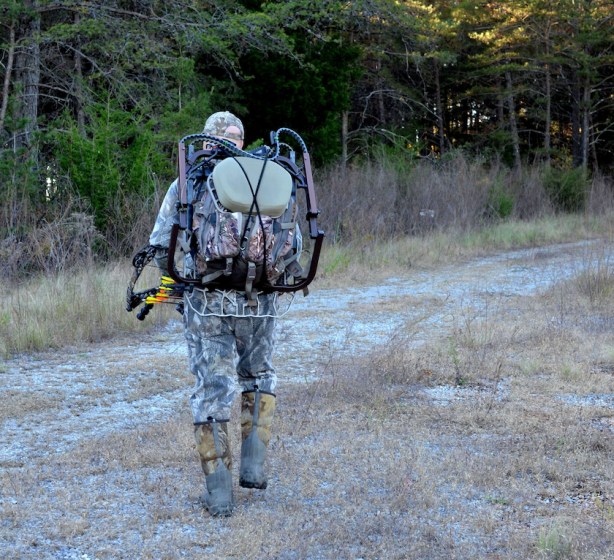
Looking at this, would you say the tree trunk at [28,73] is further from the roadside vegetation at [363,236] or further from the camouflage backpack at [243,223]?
the camouflage backpack at [243,223]

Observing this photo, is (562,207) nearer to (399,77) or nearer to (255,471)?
(399,77)

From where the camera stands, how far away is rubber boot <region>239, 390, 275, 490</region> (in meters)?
4.09

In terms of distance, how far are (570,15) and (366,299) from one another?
18478mm

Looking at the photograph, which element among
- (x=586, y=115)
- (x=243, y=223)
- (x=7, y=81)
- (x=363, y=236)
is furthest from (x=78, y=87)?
(x=586, y=115)

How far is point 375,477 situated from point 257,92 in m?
14.6

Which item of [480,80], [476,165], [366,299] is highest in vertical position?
[480,80]

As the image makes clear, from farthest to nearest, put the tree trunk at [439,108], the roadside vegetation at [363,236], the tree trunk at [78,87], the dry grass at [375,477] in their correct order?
the tree trunk at [439,108], the tree trunk at [78,87], the roadside vegetation at [363,236], the dry grass at [375,477]

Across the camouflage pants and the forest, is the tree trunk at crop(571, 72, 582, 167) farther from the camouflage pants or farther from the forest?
the camouflage pants

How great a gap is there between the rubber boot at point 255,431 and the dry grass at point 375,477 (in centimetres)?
17

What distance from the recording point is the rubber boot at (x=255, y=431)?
13.4ft

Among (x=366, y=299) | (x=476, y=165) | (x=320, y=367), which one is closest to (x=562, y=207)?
(x=476, y=165)

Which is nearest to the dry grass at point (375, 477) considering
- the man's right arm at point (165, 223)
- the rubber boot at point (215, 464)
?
the rubber boot at point (215, 464)

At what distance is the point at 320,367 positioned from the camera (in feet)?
23.2

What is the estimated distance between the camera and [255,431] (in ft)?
13.6
